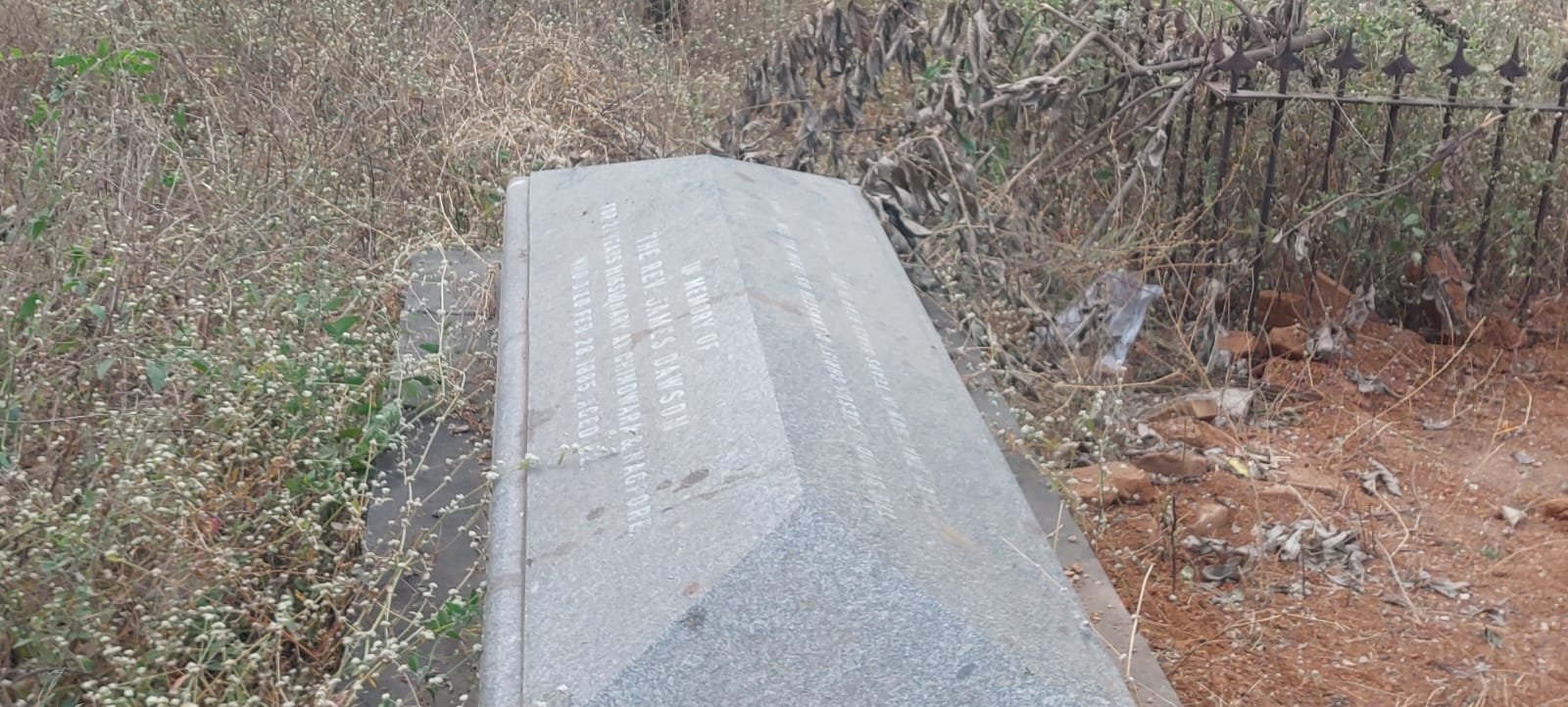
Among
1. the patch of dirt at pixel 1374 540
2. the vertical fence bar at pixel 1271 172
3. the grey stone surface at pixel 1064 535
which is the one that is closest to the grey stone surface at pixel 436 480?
the grey stone surface at pixel 1064 535

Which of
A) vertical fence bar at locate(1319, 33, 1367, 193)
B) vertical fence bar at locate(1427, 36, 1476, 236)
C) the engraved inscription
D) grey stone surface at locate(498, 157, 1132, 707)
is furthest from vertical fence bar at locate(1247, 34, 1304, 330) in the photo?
the engraved inscription

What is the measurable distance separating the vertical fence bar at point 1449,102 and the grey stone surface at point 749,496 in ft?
7.33

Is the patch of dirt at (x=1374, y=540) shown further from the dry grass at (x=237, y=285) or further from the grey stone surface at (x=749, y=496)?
the dry grass at (x=237, y=285)

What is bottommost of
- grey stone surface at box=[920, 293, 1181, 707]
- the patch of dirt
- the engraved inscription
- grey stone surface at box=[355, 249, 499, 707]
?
the patch of dirt

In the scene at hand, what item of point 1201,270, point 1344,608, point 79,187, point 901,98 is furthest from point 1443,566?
point 79,187

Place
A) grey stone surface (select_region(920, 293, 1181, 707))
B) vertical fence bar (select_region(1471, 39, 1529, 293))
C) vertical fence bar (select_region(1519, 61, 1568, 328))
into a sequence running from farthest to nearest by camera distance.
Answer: vertical fence bar (select_region(1519, 61, 1568, 328)) < vertical fence bar (select_region(1471, 39, 1529, 293)) < grey stone surface (select_region(920, 293, 1181, 707))

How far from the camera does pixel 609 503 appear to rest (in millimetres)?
2426

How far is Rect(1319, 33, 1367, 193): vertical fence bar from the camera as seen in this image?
4.52 meters

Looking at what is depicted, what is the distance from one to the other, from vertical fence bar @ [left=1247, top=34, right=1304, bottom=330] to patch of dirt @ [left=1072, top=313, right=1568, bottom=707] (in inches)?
10.5

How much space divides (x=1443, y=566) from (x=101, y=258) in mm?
3713

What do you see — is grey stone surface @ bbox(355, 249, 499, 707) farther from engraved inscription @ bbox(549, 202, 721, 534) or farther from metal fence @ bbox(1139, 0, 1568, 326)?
metal fence @ bbox(1139, 0, 1568, 326)

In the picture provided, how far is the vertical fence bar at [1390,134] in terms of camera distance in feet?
15.0

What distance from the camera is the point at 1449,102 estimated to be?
14.9ft

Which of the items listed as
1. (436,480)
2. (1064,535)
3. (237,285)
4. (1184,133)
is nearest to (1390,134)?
(1184,133)
